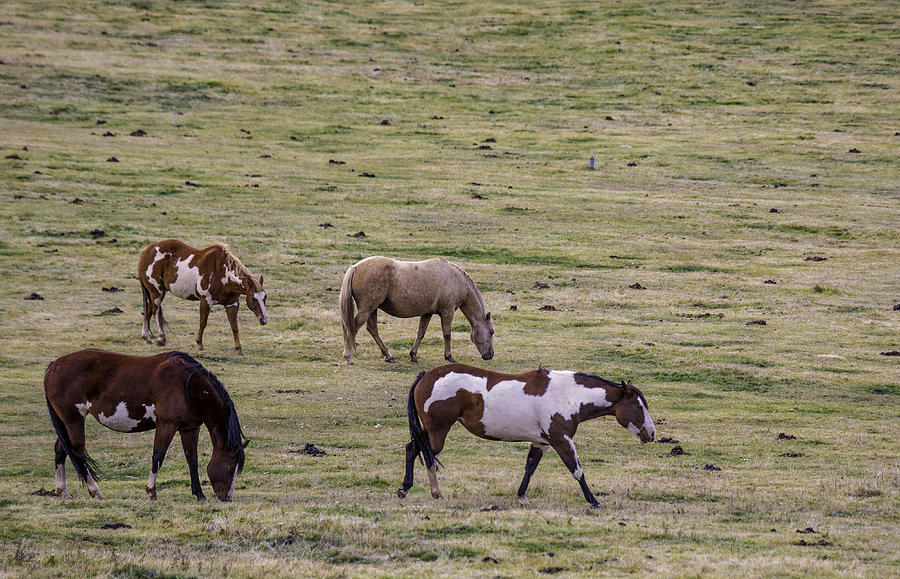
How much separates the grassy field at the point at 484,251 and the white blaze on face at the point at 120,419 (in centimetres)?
110

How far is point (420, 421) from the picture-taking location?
13.8 meters

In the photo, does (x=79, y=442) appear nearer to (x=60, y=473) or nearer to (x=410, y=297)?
(x=60, y=473)

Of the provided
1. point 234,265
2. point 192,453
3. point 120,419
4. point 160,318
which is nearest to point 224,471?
point 192,453

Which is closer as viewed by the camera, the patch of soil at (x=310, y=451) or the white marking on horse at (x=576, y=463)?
the white marking on horse at (x=576, y=463)

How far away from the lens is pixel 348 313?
78.2 ft

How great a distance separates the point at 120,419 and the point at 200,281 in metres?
11.9

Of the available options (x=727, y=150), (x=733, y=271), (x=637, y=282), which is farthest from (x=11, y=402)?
(x=727, y=150)

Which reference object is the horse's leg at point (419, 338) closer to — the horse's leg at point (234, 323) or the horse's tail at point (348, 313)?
the horse's tail at point (348, 313)

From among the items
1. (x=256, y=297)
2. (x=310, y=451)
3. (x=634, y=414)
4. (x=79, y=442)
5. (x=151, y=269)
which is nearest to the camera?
(x=79, y=442)

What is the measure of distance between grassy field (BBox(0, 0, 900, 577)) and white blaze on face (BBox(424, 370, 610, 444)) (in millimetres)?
1083

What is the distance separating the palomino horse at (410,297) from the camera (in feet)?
79.0

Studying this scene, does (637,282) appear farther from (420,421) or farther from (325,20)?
(325,20)

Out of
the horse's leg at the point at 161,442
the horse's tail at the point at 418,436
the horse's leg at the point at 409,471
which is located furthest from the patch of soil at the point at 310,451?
the horse's leg at the point at 161,442

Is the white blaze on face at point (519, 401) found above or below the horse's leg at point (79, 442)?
above
